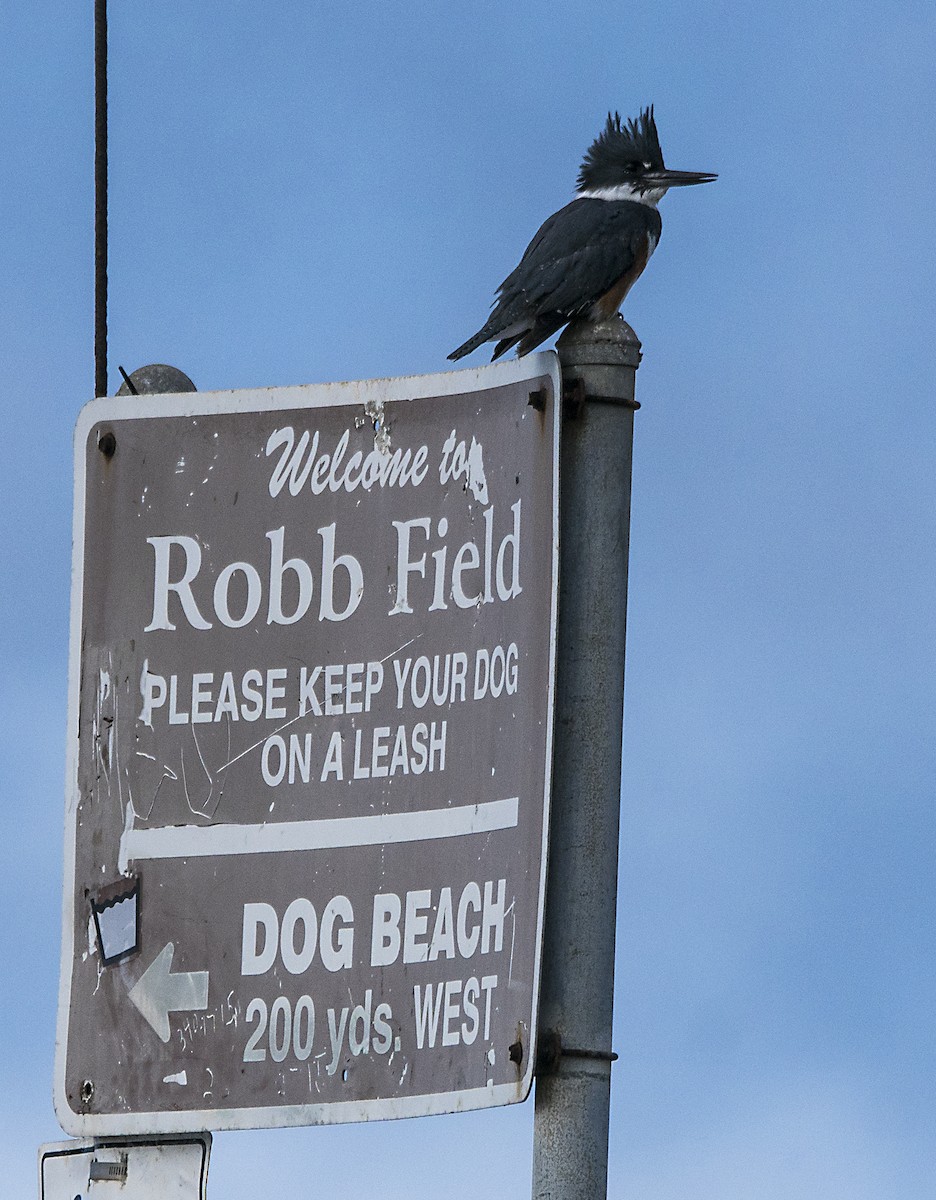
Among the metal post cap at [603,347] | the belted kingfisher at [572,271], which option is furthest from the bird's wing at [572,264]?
the metal post cap at [603,347]

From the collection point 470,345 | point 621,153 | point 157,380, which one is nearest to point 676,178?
point 621,153

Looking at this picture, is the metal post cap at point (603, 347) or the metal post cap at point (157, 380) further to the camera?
the metal post cap at point (157, 380)

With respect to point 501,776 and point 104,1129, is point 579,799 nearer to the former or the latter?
point 501,776

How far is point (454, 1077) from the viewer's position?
250 cm

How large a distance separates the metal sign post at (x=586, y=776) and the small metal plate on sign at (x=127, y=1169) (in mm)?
638

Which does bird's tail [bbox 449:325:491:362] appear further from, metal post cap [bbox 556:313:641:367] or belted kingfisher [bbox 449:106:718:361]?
metal post cap [bbox 556:313:641:367]

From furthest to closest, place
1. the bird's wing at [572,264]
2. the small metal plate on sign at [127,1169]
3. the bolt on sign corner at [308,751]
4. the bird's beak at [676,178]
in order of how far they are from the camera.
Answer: the bird's beak at [676,178]
the bird's wing at [572,264]
the small metal plate on sign at [127,1169]
the bolt on sign corner at [308,751]

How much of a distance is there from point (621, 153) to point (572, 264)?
7.72 feet

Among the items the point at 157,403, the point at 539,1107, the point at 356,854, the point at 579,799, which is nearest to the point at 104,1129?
the point at 356,854

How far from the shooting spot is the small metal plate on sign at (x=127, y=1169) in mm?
2770

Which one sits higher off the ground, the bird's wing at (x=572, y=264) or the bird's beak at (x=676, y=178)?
the bird's beak at (x=676, y=178)

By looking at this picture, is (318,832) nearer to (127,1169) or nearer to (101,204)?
(127,1169)

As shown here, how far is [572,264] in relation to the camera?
4.05 meters

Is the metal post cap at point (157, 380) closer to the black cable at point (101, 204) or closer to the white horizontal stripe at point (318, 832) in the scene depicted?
the black cable at point (101, 204)
